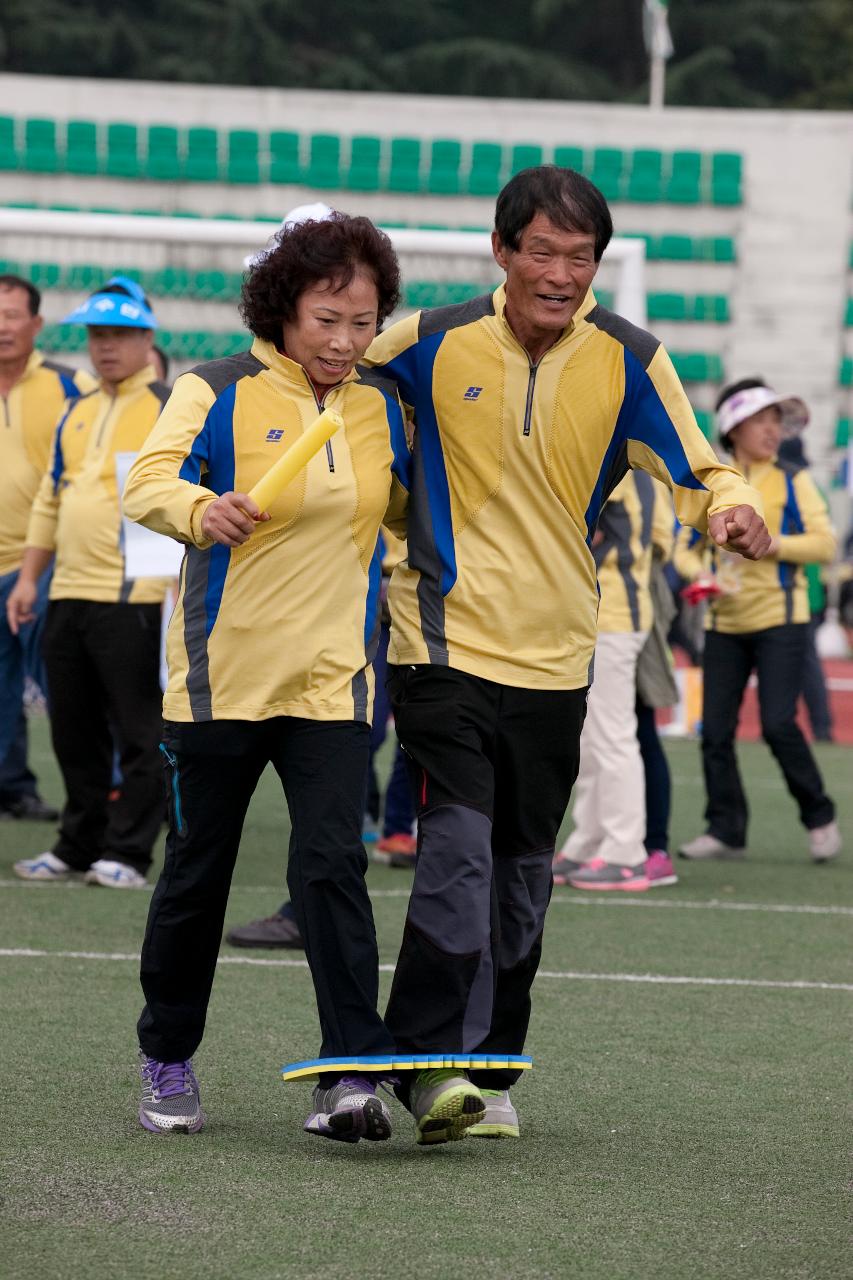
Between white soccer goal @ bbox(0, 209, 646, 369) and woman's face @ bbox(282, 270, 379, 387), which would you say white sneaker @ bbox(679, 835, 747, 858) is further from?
white soccer goal @ bbox(0, 209, 646, 369)

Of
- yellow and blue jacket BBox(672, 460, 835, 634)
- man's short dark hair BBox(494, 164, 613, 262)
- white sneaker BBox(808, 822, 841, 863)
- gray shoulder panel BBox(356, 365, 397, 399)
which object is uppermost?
man's short dark hair BBox(494, 164, 613, 262)

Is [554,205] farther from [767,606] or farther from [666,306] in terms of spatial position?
[666,306]

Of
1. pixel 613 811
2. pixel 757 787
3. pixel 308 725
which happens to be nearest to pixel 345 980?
pixel 308 725

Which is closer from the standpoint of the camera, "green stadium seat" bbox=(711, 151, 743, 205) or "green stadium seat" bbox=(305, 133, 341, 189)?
"green stadium seat" bbox=(305, 133, 341, 189)

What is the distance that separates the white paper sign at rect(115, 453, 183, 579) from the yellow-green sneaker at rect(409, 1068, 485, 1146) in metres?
3.67

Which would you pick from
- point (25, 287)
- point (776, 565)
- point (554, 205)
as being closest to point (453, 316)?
point (554, 205)

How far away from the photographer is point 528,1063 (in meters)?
4.70

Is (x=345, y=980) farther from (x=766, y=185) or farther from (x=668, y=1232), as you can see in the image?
(x=766, y=185)

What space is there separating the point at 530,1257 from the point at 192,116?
19844mm

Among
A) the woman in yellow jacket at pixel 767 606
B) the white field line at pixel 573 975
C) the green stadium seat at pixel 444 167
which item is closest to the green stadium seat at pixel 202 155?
the green stadium seat at pixel 444 167

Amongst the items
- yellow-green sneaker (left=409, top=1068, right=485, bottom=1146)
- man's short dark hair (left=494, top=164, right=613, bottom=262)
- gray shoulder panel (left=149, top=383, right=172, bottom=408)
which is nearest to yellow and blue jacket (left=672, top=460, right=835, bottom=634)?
gray shoulder panel (left=149, top=383, right=172, bottom=408)

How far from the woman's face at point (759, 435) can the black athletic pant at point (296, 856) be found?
5310 millimetres

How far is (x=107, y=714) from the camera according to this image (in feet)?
27.3

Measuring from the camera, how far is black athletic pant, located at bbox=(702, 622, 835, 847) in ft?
31.7
